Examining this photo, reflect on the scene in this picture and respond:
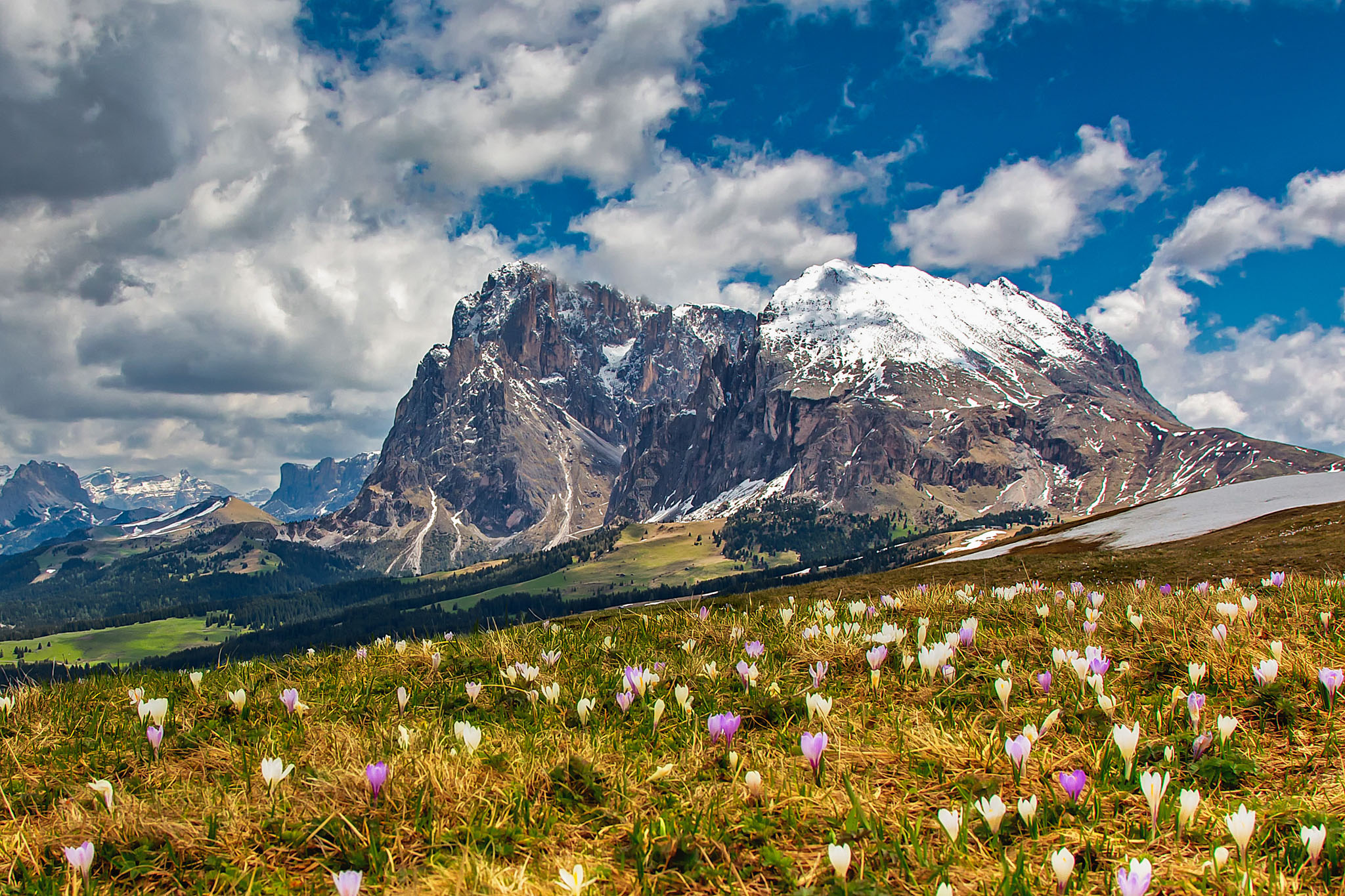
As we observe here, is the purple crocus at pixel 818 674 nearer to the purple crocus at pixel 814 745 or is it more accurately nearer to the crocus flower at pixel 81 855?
the purple crocus at pixel 814 745

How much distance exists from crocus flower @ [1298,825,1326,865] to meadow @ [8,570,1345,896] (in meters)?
0.02

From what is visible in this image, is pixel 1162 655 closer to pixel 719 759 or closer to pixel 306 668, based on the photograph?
pixel 719 759

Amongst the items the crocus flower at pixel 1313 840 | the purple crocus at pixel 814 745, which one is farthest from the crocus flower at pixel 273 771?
the crocus flower at pixel 1313 840

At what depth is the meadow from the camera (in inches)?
151

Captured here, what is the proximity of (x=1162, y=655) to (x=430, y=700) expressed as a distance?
7.00 meters

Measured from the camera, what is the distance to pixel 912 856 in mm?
3988

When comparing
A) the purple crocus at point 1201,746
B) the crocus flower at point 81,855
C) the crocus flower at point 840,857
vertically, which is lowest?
the purple crocus at point 1201,746

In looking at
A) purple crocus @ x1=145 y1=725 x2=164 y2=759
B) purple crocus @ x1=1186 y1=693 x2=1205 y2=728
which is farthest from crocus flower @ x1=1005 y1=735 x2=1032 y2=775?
purple crocus @ x1=145 y1=725 x2=164 y2=759

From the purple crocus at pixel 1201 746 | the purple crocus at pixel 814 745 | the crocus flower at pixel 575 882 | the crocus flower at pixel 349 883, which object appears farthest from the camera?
the purple crocus at pixel 1201 746

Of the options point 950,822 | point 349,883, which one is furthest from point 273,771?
point 950,822

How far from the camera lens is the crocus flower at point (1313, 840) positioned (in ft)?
11.4

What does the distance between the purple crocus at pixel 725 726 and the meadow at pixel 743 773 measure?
0.05m

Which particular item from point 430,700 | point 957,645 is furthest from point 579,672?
point 957,645

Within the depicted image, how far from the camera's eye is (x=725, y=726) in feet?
17.2
